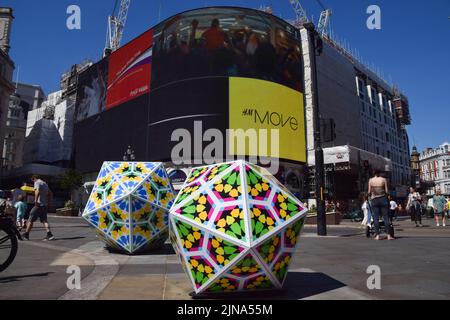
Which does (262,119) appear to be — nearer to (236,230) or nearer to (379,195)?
(379,195)

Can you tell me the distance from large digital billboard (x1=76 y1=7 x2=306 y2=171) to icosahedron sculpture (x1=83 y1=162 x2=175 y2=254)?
1240 inches

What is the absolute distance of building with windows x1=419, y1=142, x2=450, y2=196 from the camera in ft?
331

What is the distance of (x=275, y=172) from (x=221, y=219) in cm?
3723

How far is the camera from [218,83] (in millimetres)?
40375

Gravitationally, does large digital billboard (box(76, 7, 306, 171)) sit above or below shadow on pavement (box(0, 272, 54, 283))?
above

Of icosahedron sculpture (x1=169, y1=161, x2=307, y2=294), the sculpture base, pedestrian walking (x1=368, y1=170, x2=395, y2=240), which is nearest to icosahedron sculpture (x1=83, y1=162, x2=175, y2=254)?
icosahedron sculpture (x1=169, y1=161, x2=307, y2=294)

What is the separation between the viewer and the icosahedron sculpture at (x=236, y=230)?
3.54 meters

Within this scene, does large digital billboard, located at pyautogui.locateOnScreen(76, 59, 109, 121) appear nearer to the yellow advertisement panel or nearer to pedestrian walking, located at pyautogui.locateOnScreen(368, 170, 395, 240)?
the yellow advertisement panel

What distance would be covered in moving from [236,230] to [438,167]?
389 feet

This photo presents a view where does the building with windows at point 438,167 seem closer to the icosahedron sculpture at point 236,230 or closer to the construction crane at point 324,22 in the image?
the construction crane at point 324,22

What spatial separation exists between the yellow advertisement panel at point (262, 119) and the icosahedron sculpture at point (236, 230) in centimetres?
3475

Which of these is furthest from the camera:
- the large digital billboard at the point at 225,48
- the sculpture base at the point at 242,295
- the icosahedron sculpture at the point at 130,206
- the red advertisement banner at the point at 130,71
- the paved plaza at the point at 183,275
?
the red advertisement banner at the point at 130,71

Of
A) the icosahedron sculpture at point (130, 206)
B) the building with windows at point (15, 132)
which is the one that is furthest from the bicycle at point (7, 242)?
the building with windows at point (15, 132)

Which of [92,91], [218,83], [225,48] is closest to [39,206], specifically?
[218,83]
